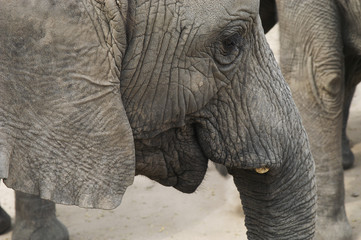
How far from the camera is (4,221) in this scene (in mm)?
3506

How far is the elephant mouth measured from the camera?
1.85 m

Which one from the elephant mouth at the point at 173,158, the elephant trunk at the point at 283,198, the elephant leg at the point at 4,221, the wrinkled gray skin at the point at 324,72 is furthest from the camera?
the elephant leg at the point at 4,221

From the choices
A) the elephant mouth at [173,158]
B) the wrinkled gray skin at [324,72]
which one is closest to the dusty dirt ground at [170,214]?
the wrinkled gray skin at [324,72]

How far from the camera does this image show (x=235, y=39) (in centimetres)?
176

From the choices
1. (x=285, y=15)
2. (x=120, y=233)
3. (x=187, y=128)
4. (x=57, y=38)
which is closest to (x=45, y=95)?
(x=57, y=38)

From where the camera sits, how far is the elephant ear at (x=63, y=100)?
1556 millimetres

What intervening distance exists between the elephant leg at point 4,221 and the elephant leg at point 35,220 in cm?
12

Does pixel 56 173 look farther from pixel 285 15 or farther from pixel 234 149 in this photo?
pixel 285 15

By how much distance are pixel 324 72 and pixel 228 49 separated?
1.39m

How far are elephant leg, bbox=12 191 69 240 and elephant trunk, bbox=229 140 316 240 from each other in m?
1.40

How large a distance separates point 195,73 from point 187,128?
0.17 metres

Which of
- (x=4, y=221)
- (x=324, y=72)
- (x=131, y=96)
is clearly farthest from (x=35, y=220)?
(x=131, y=96)

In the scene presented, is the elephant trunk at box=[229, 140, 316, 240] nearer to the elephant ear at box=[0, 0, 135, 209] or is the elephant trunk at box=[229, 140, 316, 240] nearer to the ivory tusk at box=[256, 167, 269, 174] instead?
the ivory tusk at box=[256, 167, 269, 174]

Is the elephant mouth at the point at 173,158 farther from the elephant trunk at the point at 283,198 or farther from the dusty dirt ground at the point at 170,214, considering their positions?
the dusty dirt ground at the point at 170,214
